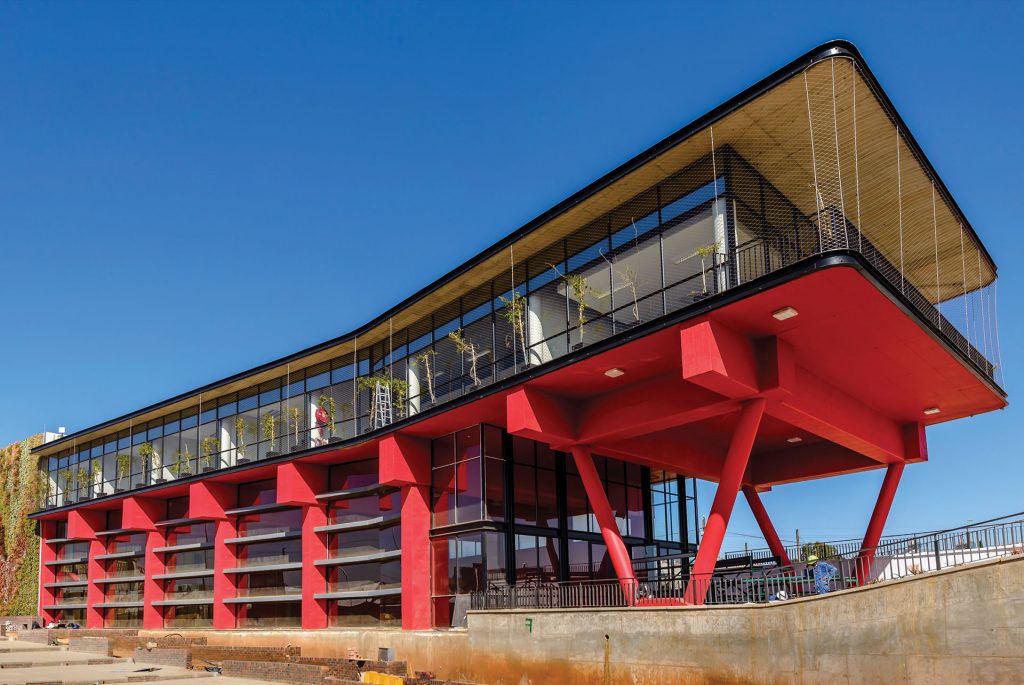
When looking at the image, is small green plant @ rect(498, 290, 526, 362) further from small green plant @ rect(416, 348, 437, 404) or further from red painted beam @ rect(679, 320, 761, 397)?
red painted beam @ rect(679, 320, 761, 397)

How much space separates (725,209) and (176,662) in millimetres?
25430

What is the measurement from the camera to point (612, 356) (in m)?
23.0

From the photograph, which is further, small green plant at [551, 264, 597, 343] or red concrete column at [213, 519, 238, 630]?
red concrete column at [213, 519, 238, 630]

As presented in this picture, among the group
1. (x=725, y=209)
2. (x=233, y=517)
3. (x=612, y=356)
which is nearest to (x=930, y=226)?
(x=725, y=209)

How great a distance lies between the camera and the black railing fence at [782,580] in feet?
60.7

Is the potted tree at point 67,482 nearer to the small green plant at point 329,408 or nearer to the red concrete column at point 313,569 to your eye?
the small green plant at point 329,408

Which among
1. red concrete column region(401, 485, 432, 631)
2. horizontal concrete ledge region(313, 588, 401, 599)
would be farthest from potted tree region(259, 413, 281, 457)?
red concrete column region(401, 485, 432, 631)

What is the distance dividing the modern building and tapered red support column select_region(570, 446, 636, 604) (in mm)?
59

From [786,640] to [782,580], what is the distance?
2.00m

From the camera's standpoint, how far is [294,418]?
40.7 meters

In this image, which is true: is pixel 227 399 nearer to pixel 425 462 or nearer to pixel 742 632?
pixel 425 462

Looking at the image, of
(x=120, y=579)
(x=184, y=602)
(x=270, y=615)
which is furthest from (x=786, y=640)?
(x=120, y=579)

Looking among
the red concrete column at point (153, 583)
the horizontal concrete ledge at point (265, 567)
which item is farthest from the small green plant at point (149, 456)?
the horizontal concrete ledge at point (265, 567)

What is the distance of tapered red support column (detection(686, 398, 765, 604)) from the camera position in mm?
21562
